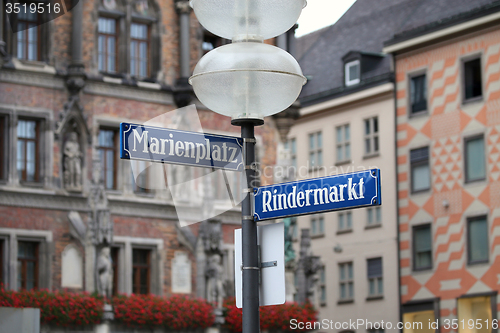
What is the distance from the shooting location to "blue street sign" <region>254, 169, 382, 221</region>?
6.42 m

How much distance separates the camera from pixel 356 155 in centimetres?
4081

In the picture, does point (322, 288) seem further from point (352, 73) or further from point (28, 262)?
point (28, 262)

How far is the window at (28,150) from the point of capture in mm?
27031

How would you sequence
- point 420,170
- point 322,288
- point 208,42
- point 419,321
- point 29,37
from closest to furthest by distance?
point 29,37, point 208,42, point 419,321, point 420,170, point 322,288

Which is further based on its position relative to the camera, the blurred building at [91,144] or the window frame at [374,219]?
the window frame at [374,219]

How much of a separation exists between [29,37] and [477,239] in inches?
647

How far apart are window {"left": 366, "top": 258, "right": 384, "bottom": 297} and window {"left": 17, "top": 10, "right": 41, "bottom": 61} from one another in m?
16.8

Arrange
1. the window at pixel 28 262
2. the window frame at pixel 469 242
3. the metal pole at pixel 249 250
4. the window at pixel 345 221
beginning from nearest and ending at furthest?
the metal pole at pixel 249 250 → the window at pixel 28 262 → the window frame at pixel 469 242 → the window at pixel 345 221

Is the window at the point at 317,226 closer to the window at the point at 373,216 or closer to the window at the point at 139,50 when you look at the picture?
the window at the point at 373,216

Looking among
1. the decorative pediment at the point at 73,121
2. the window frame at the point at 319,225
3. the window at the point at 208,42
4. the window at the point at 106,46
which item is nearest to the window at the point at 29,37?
the decorative pediment at the point at 73,121

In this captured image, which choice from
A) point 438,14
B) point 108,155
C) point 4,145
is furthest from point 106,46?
point 438,14

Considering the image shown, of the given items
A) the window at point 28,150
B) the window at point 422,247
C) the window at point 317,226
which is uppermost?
the window at point 28,150

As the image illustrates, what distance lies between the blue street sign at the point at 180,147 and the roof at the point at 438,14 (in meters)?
30.3

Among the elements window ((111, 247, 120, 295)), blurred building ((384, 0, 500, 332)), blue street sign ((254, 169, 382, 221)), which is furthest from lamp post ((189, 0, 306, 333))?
blurred building ((384, 0, 500, 332))
